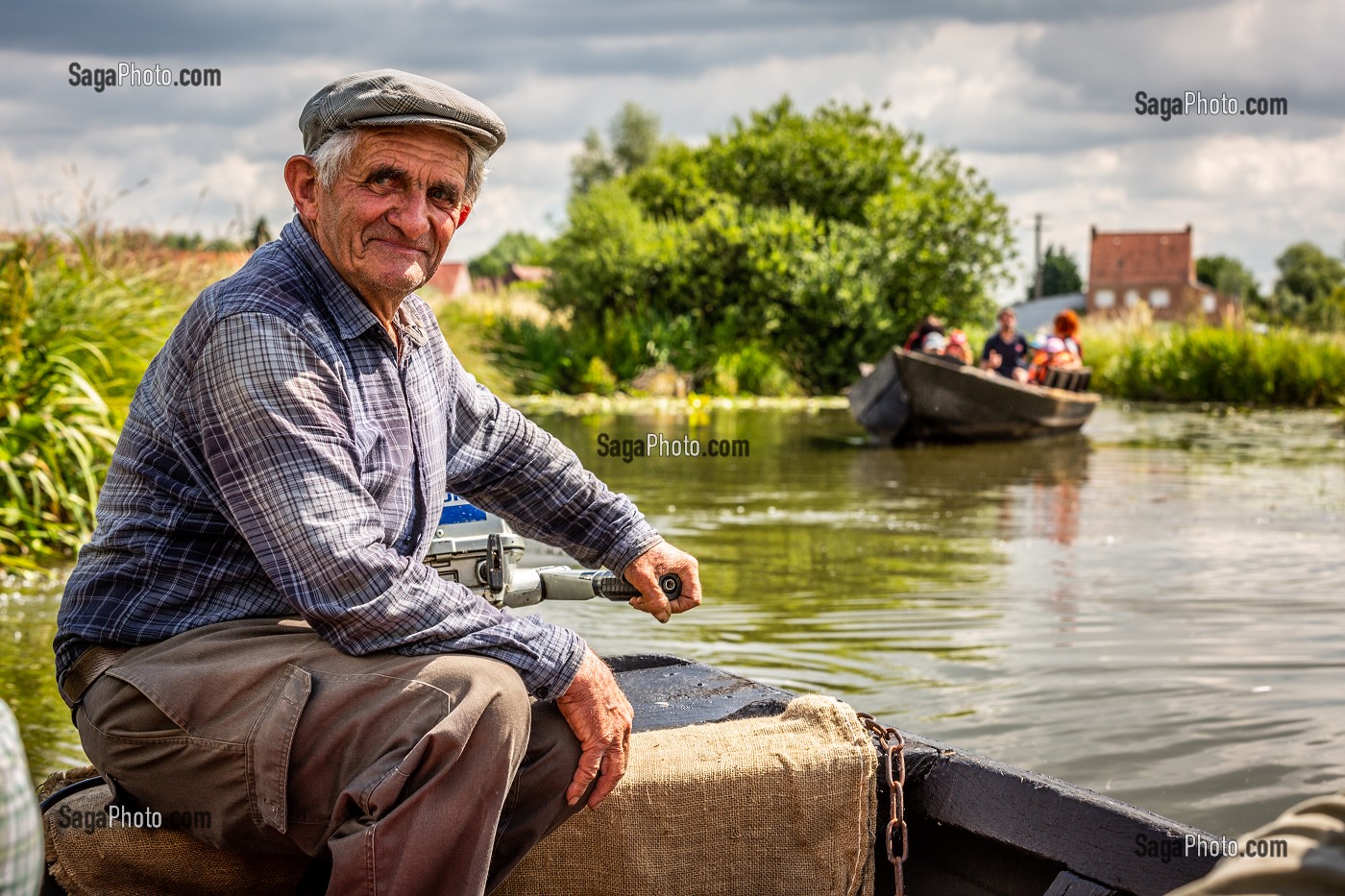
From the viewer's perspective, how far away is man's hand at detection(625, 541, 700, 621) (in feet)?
9.53

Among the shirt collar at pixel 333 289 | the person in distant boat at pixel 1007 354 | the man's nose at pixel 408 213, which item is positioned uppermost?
the man's nose at pixel 408 213

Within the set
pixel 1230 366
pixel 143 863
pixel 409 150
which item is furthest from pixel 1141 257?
pixel 143 863

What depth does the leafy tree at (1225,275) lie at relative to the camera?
83.1 m

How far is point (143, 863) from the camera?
2.39m

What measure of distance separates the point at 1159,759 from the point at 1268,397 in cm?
2266

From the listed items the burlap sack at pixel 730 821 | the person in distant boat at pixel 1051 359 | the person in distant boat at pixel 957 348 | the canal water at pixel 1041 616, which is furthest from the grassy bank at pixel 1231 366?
the burlap sack at pixel 730 821

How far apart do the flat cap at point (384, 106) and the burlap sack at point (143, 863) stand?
3.87ft

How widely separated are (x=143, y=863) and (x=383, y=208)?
3.78ft

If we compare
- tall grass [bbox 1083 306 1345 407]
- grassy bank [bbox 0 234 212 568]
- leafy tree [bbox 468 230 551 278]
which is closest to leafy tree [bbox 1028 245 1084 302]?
leafy tree [bbox 468 230 551 278]

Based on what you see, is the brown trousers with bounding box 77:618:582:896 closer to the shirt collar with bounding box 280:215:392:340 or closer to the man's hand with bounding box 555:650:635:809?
the man's hand with bounding box 555:650:635:809

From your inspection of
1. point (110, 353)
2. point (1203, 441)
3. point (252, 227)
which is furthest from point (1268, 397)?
point (110, 353)

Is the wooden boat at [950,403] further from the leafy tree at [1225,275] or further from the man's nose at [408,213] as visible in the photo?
the leafy tree at [1225,275]

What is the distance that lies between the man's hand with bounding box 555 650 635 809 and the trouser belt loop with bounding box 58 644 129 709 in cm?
72

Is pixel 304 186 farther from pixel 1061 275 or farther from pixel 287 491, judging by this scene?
pixel 1061 275
